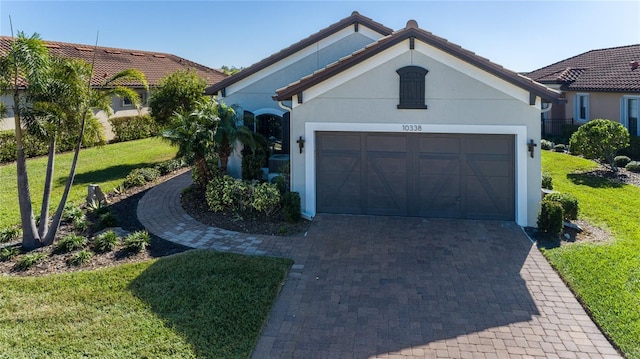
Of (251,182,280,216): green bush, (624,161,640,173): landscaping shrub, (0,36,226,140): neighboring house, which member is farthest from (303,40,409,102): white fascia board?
(0,36,226,140): neighboring house

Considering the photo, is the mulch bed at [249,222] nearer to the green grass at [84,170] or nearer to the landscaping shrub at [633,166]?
the green grass at [84,170]

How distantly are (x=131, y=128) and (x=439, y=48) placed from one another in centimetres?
2427

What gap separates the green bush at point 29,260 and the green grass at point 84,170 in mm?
3377

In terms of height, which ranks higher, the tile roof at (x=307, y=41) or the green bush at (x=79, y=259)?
the tile roof at (x=307, y=41)

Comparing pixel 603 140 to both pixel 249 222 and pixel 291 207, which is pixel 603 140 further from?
pixel 249 222

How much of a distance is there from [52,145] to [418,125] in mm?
9916

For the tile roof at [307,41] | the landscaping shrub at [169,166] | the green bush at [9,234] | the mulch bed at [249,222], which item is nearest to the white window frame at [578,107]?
the tile roof at [307,41]

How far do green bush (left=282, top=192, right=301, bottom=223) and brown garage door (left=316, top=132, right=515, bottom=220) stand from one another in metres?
0.99

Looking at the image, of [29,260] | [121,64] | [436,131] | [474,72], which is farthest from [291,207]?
[121,64]

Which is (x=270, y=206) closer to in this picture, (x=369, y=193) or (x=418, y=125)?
(x=369, y=193)

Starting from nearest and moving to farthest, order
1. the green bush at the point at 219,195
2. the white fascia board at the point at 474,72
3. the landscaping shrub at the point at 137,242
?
the landscaping shrub at the point at 137,242 < the white fascia board at the point at 474,72 < the green bush at the point at 219,195

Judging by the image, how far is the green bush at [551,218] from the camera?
11781 mm

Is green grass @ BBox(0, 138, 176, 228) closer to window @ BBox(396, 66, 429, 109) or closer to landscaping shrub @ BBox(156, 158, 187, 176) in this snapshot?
landscaping shrub @ BBox(156, 158, 187, 176)

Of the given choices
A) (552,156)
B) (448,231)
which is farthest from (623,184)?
(448,231)
